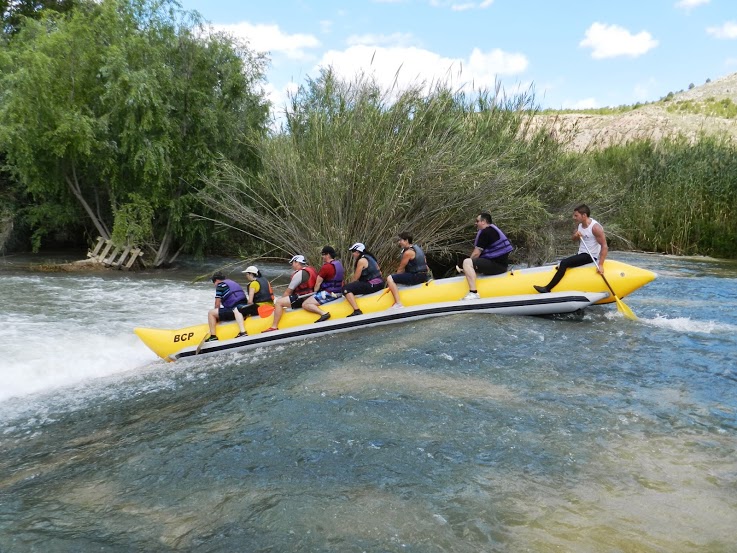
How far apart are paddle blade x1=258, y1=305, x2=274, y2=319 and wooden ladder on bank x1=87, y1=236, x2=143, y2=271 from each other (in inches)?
365

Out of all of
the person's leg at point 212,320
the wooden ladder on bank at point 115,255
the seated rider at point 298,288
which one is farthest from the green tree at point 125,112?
the person's leg at point 212,320

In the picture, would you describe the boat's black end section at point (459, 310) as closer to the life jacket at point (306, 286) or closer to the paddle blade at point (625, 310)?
the paddle blade at point (625, 310)

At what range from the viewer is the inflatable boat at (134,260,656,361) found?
312 inches

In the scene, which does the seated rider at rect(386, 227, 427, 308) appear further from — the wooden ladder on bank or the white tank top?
the wooden ladder on bank

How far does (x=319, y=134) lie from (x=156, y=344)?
16.7ft

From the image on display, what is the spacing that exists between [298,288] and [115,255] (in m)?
9.93

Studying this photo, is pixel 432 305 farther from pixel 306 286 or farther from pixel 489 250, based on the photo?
pixel 306 286

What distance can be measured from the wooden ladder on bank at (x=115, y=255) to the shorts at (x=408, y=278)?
9.93m

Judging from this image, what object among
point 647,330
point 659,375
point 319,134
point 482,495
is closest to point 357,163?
point 319,134

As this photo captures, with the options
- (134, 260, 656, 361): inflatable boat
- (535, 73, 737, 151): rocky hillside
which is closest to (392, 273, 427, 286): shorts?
(134, 260, 656, 361): inflatable boat

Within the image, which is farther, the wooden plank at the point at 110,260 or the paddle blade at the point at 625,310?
the wooden plank at the point at 110,260

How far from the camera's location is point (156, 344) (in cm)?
791

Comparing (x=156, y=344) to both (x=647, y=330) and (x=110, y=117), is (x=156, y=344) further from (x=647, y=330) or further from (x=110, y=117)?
(x=110, y=117)

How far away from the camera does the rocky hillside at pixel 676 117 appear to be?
137 ft
